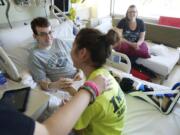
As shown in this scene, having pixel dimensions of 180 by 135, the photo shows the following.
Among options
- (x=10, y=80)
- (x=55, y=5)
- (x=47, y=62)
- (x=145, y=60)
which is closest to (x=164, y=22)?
(x=145, y=60)

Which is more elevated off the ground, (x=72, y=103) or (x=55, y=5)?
(x=55, y=5)

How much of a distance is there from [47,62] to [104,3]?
2589 mm

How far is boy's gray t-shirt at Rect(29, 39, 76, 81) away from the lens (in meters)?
1.60

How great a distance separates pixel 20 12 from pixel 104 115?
158cm

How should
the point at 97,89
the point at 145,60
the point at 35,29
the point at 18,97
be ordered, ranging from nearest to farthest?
the point at 97,89 < the point at 18,97 < the point at 35,29 < the point at 145,60

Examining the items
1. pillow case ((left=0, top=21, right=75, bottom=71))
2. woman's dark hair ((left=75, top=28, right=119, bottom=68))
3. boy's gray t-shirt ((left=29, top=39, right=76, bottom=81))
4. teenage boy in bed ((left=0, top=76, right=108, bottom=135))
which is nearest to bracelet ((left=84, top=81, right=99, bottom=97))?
teenage boy in bed ((left=0, top=76, right=108, bottom=135))

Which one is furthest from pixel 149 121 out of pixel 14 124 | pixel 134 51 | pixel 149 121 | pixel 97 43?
pixel 134 51

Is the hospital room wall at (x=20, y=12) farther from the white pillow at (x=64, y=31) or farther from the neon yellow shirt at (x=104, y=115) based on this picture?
the neon yellow shirt at (x=104, y=115)

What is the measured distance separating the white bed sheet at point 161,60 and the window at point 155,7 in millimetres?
871

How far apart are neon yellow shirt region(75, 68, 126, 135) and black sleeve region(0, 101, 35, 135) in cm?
39

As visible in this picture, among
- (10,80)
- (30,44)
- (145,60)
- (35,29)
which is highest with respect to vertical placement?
(35,29)

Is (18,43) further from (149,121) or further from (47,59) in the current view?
(149,121)

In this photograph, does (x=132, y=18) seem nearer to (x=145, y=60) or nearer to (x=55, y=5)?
(x=145, y=60)

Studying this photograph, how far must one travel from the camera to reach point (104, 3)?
12.6ft
